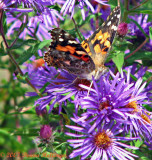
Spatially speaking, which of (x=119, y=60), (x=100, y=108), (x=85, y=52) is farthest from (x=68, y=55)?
(x=100, y=108)

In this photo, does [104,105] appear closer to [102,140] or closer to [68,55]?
[102,140]

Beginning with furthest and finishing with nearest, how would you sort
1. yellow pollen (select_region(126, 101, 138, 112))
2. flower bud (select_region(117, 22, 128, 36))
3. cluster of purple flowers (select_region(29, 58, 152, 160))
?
flower bud (select_region(117, 22, 128, 36)), yellow pollen (select_region(126, 101, 138, 112)), cluster of purple flowers (select_region(29, 58, 152, 160))

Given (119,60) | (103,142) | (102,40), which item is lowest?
(103,142)

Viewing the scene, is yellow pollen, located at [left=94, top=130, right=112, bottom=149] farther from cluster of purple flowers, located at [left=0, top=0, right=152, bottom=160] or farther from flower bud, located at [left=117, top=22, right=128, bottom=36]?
flower bud, located at [left=117, top=22, right=128, bottom=36]

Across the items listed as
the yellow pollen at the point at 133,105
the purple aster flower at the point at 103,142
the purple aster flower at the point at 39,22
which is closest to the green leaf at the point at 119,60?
the yellow pollen at the point at 133,105

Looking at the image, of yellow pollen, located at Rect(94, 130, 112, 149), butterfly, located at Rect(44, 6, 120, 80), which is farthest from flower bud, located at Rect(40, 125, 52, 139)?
butterfly, located at Rect(44, 6, 120, 80)

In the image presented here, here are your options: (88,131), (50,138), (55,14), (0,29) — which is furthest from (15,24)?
(88,131)
